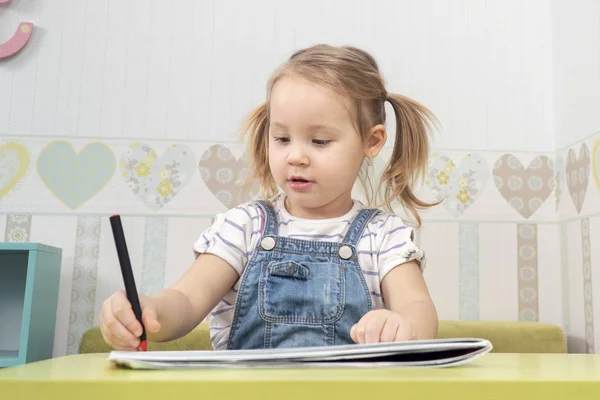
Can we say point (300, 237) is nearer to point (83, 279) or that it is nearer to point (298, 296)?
point (298, 296)

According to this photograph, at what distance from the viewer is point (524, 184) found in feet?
6.26

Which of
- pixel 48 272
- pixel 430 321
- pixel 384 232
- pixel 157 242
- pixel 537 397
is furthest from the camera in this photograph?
pixel 157 242

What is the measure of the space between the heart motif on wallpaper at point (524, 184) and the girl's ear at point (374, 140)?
35.9 inches

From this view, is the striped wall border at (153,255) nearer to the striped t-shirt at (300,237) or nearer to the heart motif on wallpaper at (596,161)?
the striped t-shirt at (300,237)

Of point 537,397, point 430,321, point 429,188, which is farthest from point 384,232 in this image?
point 429,188

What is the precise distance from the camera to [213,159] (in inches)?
74.1

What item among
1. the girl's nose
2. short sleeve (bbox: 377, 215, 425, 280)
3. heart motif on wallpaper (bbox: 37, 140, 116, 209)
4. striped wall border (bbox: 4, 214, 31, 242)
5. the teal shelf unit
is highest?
heart motif on wallpaper (bbox: 37, 140, 116, 209)

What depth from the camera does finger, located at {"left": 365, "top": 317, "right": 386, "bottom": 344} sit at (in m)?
0.66

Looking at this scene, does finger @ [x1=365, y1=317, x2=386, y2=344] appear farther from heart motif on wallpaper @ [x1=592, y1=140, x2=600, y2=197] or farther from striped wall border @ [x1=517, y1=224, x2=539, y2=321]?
striped wall border @ [x1=517, y1=224, x2=539, y2=321]

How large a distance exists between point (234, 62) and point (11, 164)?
69cm

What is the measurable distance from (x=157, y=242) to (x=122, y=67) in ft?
1.70

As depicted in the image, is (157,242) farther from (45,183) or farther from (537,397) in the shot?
(537,397)

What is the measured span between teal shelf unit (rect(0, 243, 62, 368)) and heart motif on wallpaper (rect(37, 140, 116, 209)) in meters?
0.17

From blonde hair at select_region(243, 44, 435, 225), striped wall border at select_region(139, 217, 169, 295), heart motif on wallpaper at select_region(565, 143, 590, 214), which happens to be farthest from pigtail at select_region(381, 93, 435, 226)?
striped wall border at select_region(139, 217, 169, 295)
